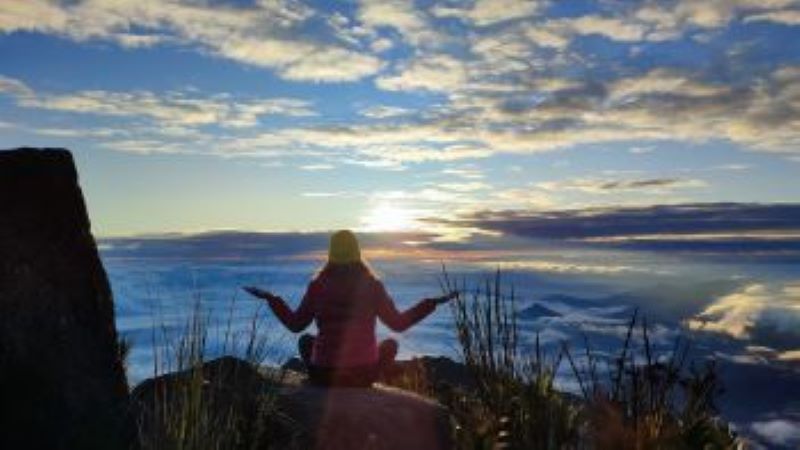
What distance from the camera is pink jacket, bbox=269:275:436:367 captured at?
36.6 ft

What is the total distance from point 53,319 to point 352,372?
3176mm

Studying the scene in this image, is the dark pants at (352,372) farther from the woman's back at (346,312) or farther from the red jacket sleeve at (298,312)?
the red jacket sleeve at (298,312)

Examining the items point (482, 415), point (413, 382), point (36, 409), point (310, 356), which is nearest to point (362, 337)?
point (310, 356)

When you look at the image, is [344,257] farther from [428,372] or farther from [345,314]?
[428,372]

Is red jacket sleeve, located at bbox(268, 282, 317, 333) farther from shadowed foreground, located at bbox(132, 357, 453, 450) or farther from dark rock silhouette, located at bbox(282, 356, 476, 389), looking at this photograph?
shadowed foreground, located at bbox(132, 357, 453, 450)

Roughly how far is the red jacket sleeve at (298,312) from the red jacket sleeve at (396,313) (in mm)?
645

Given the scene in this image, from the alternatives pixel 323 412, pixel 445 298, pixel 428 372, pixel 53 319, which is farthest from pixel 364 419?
pixel 428 372

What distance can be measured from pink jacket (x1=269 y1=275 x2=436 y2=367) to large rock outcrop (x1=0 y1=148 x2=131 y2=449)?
2.23m

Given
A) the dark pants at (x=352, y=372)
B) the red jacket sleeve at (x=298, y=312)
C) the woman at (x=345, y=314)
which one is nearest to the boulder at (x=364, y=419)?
the dark pants at (x=352, y=372)

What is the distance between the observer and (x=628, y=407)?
8148mm

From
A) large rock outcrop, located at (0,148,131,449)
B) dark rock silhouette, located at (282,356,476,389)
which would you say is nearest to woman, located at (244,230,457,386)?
dark rock silhouette, located at (282,356,476,389)

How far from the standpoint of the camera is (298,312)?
11414 millimetres

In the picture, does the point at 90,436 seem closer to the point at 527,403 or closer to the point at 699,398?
the point at 527,403

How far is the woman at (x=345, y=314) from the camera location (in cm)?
1116
